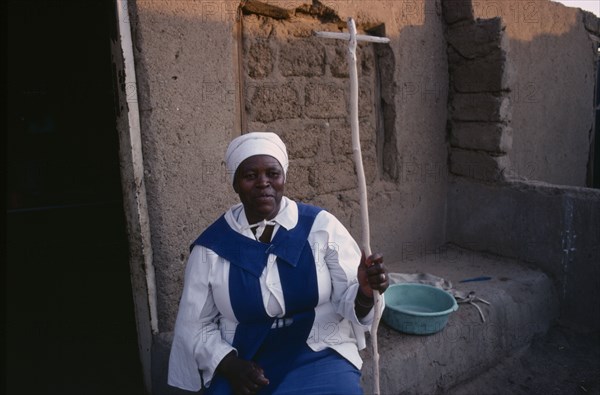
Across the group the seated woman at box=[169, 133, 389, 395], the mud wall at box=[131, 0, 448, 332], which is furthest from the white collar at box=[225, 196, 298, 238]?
the mud wall at box=[131, 0, 448, 332]

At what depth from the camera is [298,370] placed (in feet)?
6.55

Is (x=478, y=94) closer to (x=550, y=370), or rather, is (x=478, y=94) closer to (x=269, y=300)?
(x=550, y=370)

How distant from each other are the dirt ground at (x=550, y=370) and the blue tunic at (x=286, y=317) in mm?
1675

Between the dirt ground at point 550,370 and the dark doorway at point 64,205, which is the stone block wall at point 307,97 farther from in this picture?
the dark doorway at point 64,205

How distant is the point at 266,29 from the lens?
3223mm

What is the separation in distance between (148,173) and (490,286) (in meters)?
2.62

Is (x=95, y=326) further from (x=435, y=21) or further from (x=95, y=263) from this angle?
(x=435, y=21)

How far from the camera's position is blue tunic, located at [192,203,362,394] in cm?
198

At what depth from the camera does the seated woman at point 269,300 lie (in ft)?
6.48

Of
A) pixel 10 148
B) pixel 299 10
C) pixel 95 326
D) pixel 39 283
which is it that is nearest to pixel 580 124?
pixel 299 10

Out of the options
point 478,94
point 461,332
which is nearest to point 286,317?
point 461,332

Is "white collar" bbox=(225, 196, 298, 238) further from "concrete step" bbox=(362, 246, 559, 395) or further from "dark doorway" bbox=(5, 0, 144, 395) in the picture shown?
"dark doorway" bbox=(5, 0, 144, 395)

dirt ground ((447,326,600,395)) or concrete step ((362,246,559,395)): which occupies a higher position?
concrete step ((362,246,559,395))

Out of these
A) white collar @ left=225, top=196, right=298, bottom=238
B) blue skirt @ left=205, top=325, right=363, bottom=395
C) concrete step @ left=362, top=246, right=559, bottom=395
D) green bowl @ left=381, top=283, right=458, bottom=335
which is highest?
white collar @ left=225, top=196, right=298, bottom=238
